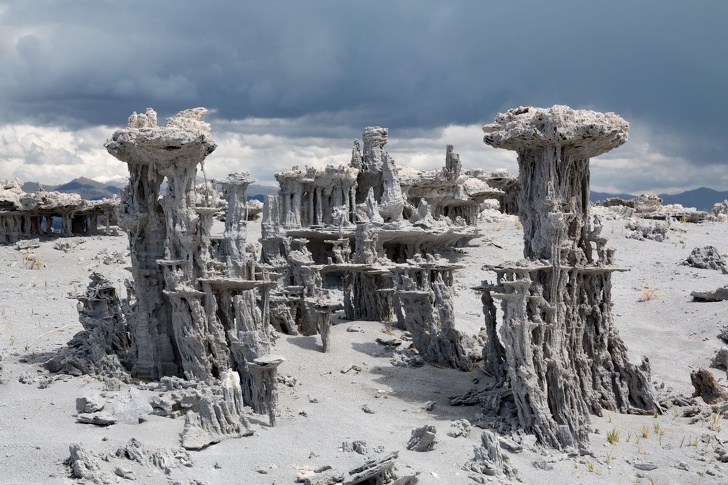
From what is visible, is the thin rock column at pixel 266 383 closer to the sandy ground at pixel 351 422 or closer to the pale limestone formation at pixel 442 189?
the sandy ground at pixel 351 422

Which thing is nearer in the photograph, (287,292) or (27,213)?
(287,292)

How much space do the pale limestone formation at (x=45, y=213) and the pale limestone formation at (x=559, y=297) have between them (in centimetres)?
2275

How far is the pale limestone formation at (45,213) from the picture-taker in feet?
113

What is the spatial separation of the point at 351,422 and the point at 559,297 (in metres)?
4.44

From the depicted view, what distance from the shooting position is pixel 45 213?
36969 millimetres

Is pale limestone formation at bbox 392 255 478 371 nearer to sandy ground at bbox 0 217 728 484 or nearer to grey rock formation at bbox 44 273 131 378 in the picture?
sandy ground at bbox 0 217 728 484

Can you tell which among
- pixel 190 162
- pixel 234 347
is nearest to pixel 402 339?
pixel 234 347

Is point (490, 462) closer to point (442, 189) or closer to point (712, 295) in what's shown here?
point (712, 295)

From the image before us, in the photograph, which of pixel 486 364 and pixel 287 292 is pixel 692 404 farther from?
pixel 287 292

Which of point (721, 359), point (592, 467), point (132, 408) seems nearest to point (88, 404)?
point (132, 408)

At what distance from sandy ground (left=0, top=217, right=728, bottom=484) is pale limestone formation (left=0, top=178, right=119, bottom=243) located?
11662 mm

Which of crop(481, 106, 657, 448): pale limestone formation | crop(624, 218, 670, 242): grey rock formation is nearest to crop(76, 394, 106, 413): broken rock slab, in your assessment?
crop(481, 106, 657, 448): pale limestone formation

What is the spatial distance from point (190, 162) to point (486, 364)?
768 centimetres

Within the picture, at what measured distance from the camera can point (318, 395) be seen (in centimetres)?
1519
